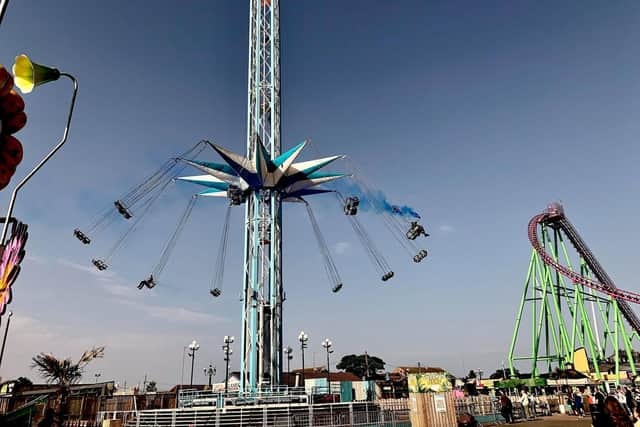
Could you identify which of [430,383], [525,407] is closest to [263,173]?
[430,383]

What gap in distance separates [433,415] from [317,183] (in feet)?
57.3

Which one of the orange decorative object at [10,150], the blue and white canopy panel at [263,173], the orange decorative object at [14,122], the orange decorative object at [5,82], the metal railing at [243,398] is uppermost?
the blue and white canopy panel at [263,173]

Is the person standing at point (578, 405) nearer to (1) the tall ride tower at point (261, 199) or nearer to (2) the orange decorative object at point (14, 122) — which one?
(1) the tall ride tower at point (261, 199)

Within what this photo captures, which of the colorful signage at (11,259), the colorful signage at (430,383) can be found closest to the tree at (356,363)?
the colorful signage at (430,383)

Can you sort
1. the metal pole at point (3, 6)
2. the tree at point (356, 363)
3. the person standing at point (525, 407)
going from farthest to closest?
the tree at point (356, 363), the person standing at point (525, 407), the metal pole at point (3, 6)

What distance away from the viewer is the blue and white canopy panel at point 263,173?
90.2 feet

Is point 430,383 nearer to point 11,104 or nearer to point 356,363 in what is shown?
point 11,104

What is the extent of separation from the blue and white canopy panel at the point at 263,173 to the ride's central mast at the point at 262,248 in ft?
1.84

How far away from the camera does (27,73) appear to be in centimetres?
491

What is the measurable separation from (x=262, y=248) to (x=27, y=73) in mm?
23963

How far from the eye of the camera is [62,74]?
529 cm

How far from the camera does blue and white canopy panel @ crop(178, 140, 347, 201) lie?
27500mm

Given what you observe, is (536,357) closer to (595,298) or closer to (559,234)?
(595,298)

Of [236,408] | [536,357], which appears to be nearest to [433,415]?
[236,408]
